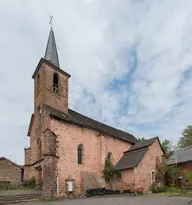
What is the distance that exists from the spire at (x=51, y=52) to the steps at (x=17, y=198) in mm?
16478

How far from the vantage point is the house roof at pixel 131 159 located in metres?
26.4

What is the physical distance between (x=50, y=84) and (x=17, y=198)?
13211 mm

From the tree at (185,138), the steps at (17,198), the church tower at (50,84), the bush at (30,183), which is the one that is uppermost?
the church tower at (50,84)

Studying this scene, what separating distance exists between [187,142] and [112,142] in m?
22.1

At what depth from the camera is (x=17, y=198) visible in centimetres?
1927

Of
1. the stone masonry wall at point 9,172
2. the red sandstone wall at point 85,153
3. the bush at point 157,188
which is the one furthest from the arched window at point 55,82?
the bush at point 157,188

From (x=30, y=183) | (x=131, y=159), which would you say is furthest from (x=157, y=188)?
(x=30, y=183)

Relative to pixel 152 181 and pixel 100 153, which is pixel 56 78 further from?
pixel 152 181

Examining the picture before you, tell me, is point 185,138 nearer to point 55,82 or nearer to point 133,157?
point 133,157

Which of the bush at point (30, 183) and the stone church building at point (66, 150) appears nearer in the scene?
the stone church building at point (66, 150)

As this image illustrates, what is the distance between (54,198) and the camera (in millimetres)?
20703

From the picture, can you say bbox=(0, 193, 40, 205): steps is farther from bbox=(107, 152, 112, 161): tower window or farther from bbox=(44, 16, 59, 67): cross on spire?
bbox=(44, 16, 59, 67): cross on spire

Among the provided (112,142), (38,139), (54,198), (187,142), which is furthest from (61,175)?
(187,142)

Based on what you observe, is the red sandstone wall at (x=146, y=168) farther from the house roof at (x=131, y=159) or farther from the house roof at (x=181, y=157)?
the house roof at (x=181, y=157)
